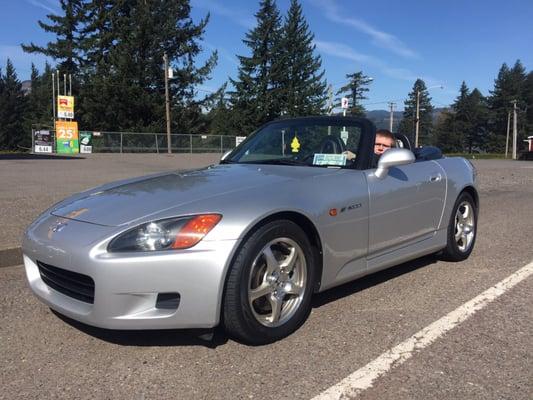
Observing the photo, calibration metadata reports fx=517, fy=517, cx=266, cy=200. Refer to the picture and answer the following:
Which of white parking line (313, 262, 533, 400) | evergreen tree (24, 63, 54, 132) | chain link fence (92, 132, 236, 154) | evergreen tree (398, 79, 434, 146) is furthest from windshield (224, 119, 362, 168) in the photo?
evergreen tree (398, 79, 434, 146)

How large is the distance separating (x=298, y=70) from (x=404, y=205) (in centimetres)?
5797

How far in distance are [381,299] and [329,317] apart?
61 cm

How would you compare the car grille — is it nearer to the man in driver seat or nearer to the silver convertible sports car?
the silver convertible sports car

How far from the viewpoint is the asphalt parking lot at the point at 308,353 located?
106 inches

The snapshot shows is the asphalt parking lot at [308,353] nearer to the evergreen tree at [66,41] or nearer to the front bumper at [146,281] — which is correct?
the front bumper at [146,281]

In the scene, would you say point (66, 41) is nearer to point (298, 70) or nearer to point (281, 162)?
point (298, 70)

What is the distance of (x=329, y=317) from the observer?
370cm

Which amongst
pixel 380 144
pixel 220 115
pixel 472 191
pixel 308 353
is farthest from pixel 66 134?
pixel 308 353

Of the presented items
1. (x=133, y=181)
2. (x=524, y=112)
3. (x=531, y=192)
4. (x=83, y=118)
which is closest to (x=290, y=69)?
(x=83, y=118)

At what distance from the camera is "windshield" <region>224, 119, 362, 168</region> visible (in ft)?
13.4

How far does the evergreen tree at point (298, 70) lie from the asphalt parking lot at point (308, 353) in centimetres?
5574

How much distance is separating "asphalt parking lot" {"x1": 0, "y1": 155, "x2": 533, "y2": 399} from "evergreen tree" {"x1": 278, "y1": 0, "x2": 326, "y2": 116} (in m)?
55.7

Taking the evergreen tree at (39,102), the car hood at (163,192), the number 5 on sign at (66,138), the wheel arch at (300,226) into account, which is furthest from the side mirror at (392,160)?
the evergreen tree at (39,102)

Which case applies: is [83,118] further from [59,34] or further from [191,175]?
[191,175]
